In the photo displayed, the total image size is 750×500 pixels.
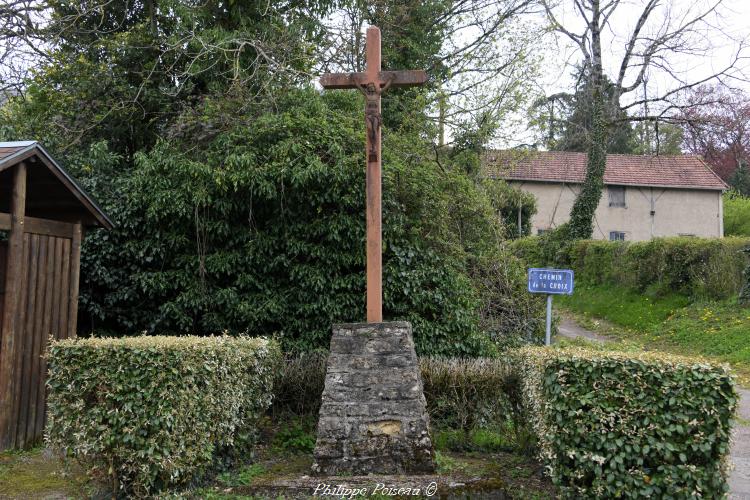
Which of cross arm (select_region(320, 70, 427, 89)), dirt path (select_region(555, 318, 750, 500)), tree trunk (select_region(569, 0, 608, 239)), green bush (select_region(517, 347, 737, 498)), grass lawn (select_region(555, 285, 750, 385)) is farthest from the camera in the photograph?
tree trunk (select_region(569, 0, 608, 239))

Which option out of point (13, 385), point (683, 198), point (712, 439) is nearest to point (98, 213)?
point (13, 385)

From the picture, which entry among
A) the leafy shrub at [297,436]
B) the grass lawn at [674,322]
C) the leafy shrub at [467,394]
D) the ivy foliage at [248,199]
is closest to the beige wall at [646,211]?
the grass lawn at [674,322]

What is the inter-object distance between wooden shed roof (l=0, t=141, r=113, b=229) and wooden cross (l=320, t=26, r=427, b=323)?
350 centimetres

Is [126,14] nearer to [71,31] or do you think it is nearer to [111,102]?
[71,31]

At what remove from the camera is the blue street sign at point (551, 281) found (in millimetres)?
8492

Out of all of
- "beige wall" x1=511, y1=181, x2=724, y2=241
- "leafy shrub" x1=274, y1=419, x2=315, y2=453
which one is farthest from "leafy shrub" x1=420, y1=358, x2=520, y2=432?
"beige wall" x1=511, y1=181, x2=724, y2=241

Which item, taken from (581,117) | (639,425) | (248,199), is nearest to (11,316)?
(248,199)

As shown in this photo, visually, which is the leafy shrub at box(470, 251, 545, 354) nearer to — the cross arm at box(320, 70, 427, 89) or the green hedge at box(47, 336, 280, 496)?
the cross arm at box(320, 70, 427, 89)

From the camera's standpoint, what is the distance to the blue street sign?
8.49 meters

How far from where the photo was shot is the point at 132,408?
5.02 meters

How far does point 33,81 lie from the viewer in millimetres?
11773

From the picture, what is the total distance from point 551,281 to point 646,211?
27.7 meters

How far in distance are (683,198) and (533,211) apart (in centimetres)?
971

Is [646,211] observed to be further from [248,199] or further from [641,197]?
[248,199]
